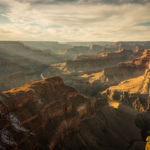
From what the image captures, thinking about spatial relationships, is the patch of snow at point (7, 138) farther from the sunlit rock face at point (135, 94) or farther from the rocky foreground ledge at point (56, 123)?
the sunlit rock face at point (135, 94)

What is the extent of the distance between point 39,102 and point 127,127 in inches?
1190

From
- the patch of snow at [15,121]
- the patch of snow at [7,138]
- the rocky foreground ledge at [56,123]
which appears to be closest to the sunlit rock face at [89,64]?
the rocky foreground ledge at [56,123]

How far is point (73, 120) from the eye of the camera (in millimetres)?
30766

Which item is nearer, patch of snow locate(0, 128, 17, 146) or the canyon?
patch of snow locate(0, 128, 17, 146)

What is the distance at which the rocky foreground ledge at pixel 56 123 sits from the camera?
20.5 m

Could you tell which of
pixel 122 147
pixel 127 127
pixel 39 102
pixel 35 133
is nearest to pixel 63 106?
pixel 39 102

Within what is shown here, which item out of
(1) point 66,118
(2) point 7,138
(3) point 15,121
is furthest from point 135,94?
(2) point 7,138

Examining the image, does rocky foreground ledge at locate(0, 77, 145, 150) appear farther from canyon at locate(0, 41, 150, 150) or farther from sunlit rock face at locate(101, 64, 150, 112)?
sunlit rock face at locate(101, 64, 150, 112)

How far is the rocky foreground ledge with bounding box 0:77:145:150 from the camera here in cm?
2050

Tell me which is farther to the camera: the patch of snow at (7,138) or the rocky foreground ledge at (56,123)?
the rocky foreground ledge at (56,123)

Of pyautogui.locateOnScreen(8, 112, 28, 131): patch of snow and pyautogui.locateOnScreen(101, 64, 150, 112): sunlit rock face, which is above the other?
pyautogui.locateOnScreen(8, 112, 28, 131): patch of snow

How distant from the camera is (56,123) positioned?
27750 mm

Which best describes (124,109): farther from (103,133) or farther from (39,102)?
(39,102)

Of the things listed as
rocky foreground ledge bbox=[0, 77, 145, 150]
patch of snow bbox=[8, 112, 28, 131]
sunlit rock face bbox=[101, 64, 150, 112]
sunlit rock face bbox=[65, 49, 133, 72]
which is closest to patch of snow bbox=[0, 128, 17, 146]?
rocky foreground ledge bbox=[0, 77, 145, 150]
